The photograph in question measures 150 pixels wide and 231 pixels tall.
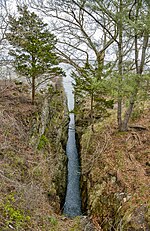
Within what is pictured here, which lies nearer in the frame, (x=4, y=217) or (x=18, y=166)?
(x=4, y=217)

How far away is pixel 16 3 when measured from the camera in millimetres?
6680

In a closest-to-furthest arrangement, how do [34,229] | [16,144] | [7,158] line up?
[34,229]
[7,158]
[16,144]

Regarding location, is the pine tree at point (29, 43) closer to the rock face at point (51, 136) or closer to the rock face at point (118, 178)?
the rock face at point (51, 136)

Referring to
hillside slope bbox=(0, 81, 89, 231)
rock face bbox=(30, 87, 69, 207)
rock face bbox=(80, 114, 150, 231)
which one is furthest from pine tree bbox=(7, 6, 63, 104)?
rock face bbox=(80, 114, 150, 231)

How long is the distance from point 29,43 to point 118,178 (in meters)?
5.00

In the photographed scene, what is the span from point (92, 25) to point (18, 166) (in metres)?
7.06

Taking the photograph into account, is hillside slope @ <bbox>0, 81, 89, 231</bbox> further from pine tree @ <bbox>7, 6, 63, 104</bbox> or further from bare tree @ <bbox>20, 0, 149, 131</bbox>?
bare tree @ <bbox>20, 0, 149, 131</bbox>

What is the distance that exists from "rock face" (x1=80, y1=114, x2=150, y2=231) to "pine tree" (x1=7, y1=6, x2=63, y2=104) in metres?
3.60

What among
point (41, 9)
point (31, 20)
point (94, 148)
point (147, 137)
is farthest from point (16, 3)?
point (147, 137)

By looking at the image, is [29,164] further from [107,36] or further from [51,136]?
[107,36]

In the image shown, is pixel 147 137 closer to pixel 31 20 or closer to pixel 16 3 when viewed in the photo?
pixel 31 20

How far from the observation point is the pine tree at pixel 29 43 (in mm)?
6293

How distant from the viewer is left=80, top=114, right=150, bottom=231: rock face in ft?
14.4

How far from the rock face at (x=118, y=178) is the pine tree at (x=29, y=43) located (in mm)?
3603
